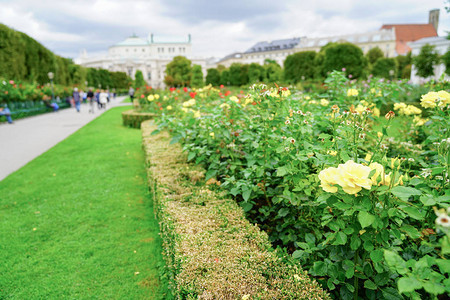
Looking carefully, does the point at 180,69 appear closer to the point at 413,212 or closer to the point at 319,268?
the point at 319,268

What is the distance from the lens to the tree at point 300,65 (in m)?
37.5

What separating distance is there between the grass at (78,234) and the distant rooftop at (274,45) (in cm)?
8429

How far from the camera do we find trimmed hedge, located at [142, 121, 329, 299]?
4.71ft

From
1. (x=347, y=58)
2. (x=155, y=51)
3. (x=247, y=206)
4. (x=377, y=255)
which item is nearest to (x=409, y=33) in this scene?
(x=347, y=58)

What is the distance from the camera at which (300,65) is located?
126ft

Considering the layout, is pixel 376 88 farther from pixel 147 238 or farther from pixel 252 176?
pixel 147 238

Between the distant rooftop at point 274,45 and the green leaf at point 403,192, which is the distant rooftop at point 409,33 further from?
the green leaf at point 403,192

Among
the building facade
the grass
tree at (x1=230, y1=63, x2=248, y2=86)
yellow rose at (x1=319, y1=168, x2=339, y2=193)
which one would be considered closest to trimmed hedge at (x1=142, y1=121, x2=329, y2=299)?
yellow rose at (x1=319, y1=168, x2=339, y2=193)

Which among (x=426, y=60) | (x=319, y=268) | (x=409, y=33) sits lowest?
(x=319, y=268)

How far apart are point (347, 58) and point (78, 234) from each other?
30.1 meters

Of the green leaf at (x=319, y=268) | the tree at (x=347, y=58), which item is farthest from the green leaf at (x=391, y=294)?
the tree at (x=347, y=58)

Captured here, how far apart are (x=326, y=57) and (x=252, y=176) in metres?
30.7

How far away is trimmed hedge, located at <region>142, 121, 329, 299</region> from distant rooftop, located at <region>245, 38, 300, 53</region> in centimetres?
8625

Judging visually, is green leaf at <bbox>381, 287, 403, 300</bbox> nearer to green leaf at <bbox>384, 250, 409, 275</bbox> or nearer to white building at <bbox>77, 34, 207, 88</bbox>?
green leaf at <bbox>384, 250, 409, 275</bbox>
